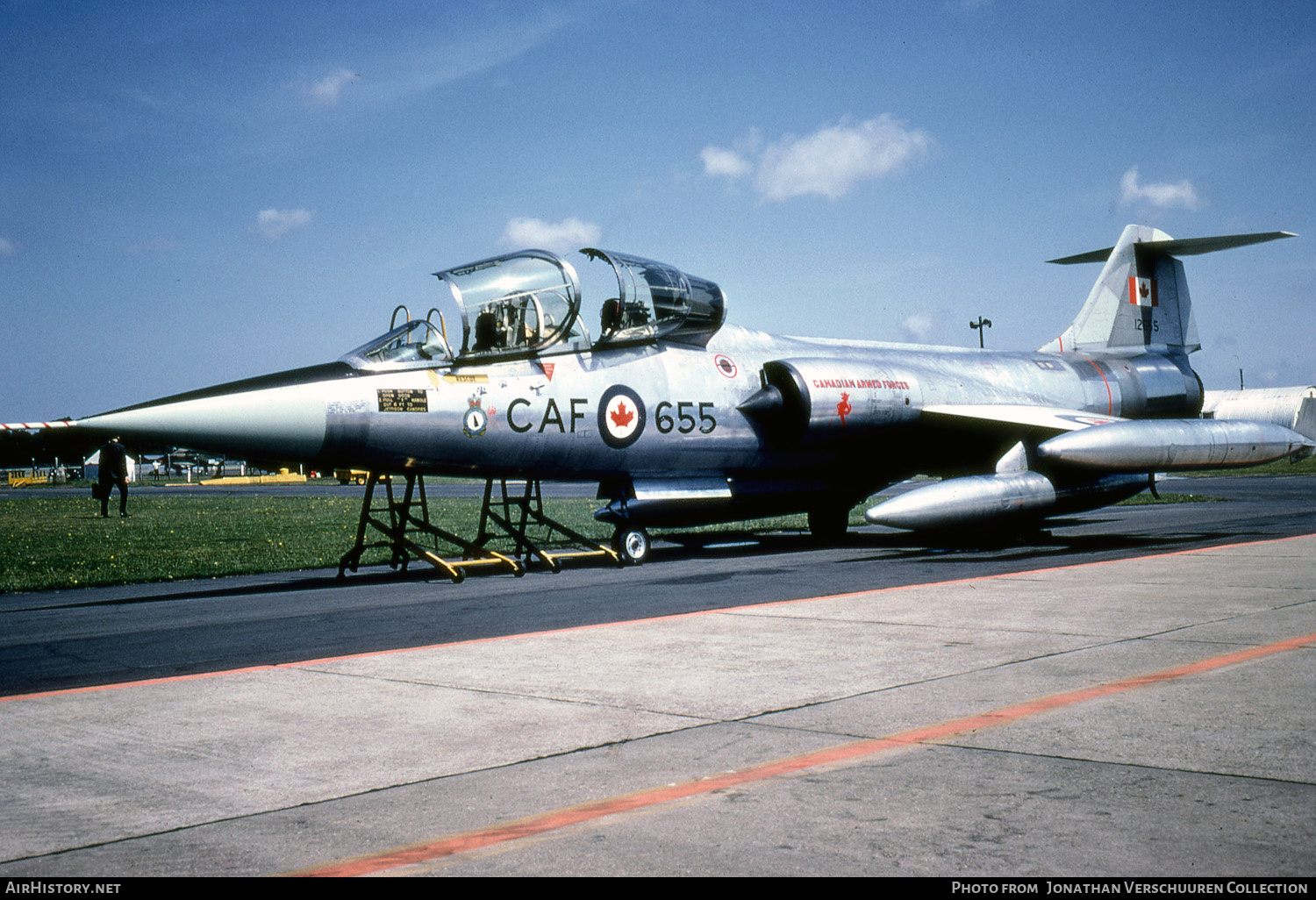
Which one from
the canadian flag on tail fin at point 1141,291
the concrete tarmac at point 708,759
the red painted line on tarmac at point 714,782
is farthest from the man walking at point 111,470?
the red painted line on tarmac at point 714,782

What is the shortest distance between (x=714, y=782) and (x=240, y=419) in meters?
7.42

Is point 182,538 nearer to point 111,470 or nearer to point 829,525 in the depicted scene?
point 111,470

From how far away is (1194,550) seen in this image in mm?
12492

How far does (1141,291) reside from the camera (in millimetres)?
19219

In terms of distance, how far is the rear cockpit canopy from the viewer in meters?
11.6

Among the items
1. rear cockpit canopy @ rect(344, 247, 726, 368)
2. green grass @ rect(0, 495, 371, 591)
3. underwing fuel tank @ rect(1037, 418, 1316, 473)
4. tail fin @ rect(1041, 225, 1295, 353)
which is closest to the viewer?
rear cockpit canopy @ rect(344, 247, 726, 368)

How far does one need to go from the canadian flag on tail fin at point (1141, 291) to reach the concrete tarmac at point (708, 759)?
13.2 m

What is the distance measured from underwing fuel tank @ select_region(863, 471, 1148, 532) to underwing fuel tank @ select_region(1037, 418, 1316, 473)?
769mm

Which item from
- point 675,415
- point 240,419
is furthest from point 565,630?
point 675,415

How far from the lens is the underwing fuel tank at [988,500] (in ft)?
40.9

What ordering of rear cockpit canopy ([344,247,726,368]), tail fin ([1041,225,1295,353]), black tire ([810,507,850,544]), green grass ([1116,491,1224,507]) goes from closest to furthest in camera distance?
rear cockpit canopy ([344,247,726,368])
black tire ([810,507,850,544])
tail fin ([1041,225,1295,353])
green grass ([1116,491,1224,507])

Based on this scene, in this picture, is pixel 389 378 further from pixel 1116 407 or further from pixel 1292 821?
pixel 1116 407

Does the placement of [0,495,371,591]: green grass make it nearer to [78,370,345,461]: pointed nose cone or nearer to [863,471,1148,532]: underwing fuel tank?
[78,370,345,461]: pointed nose cone

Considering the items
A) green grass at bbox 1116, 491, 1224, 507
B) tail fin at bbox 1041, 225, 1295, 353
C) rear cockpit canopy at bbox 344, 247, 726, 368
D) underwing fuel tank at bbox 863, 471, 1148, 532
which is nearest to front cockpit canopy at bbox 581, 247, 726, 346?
rear cockpit canopy at bbox 344, 247, 726, 368
